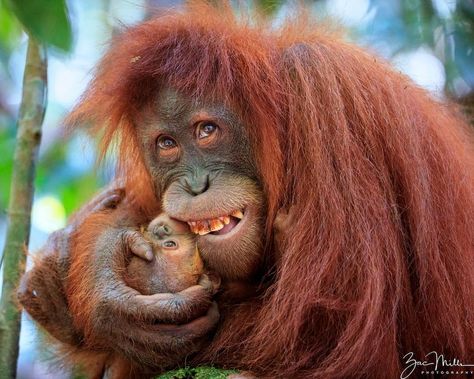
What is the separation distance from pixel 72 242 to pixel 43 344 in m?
0.73

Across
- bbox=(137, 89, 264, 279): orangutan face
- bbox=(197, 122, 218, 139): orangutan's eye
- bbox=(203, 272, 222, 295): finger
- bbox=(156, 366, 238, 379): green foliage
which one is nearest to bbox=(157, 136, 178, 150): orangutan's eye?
bbox=(137, 89, 264, 279): orangutan face

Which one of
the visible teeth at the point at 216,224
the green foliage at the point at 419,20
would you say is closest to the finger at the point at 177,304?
the visible teeth at the point at 216,224

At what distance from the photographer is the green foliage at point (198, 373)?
3004 millimetres

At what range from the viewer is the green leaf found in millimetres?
2137

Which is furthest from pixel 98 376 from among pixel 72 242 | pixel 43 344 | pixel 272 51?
pixel 272 51

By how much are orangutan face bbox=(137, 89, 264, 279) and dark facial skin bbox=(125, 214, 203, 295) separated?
0.05 meters

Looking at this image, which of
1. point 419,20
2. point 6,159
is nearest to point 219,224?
point 419,20

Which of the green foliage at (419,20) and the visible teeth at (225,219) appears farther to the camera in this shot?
the green foliage at (419,20)

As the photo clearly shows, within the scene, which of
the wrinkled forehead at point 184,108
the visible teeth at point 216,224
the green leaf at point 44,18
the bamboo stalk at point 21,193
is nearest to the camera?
the green leaf at point 44,18

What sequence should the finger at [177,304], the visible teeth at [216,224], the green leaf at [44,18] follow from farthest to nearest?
1. the visible teeth at [216,224]
2. the finger at [177,304]
3. the green leaf at [44,18]

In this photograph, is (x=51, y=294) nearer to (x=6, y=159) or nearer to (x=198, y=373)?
(x=198, y=373)

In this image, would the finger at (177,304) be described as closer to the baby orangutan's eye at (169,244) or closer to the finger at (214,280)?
the finger at (214,280)

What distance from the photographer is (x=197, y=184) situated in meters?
3.27

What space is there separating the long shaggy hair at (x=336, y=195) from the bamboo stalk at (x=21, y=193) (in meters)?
0.53
